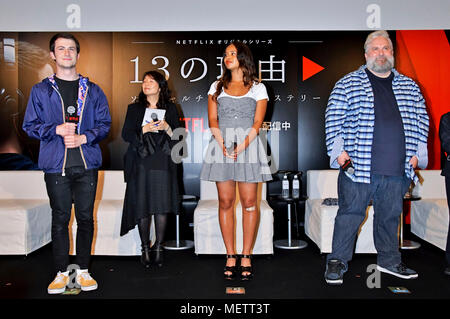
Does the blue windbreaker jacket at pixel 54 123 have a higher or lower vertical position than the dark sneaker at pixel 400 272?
higher

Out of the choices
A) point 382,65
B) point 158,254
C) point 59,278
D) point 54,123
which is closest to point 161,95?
point 54,123

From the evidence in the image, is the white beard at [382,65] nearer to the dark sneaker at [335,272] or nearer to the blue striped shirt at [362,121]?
the blue striped shirt at [362,121]

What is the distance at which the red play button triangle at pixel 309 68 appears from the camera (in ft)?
15.2

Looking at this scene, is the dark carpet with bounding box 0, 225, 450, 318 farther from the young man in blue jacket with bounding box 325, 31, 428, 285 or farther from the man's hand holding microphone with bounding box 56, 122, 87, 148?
the man's hand holding microphone with bounding box 56, 122, 87, 148

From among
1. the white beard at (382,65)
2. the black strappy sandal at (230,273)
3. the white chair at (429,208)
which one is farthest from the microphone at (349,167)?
the white chair at (429,208)

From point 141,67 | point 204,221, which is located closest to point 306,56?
point 141,67

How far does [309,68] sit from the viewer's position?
4.64 m

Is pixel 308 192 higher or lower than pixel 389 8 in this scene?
lower

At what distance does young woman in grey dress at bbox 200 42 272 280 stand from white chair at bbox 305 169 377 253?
97 centimetres

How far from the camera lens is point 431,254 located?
12.2 feet

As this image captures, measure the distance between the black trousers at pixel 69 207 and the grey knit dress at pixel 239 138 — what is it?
0.81 meters

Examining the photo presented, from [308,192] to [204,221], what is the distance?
1.31 m
